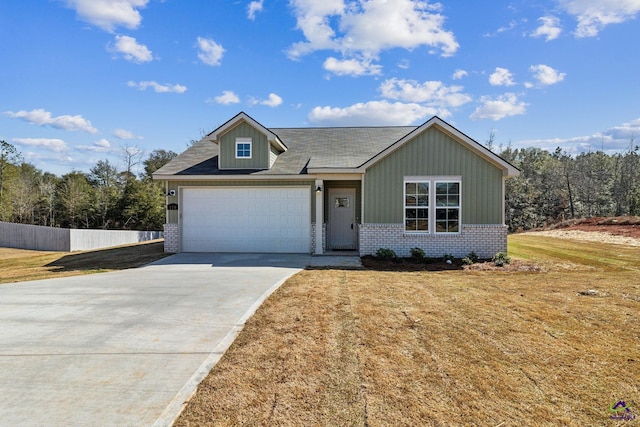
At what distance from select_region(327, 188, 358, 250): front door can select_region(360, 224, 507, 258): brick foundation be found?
2511 mm

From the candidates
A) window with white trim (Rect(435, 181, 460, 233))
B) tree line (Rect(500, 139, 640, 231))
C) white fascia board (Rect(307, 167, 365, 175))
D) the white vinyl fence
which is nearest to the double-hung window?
window with white trim (Rect(435, 181, 460, 233))

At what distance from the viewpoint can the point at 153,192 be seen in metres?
30.0

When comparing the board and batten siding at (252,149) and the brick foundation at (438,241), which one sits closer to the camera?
the brick foundation at (438,241)

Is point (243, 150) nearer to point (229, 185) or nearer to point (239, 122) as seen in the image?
point (239, 122)

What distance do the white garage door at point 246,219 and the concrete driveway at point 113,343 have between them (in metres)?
5.09

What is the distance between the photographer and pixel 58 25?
1222cm

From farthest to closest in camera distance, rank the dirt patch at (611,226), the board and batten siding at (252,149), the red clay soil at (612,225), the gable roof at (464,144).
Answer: the red clay soil at (612,225) < the dirt patch at (611,226) < the board and batten siding at (252,149) < the gable roof at (464,144)

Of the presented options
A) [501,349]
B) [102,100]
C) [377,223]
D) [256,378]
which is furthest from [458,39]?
[102,100]

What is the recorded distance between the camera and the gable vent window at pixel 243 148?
14133 millimetres

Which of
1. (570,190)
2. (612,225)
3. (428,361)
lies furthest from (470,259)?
(570,190)

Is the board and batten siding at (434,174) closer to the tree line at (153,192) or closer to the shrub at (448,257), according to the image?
the shrub at (448,257)

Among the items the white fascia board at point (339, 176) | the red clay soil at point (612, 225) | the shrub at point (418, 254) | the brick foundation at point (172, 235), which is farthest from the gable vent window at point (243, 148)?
the red clay soil at point (612, 225)

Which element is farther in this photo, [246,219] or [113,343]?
[246,219]

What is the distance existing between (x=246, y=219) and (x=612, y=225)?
29.7 m
